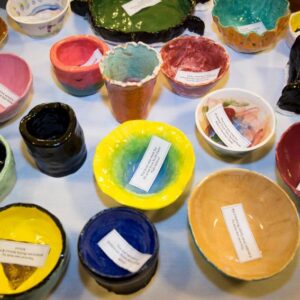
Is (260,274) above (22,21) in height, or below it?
below

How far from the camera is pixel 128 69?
882 millimetres

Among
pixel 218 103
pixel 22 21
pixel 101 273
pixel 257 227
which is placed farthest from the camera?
pixel 22 21

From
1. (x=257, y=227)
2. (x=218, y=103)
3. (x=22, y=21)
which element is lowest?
(x=257, y=227)

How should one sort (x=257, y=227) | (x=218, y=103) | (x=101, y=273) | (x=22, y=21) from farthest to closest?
(x=22, y=21), (x=218, y=103), (x=257, y=227), (x=101, y=273)

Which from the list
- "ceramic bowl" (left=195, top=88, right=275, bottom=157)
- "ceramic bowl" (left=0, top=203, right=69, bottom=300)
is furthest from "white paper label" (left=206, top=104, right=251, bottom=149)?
"ceramic bowl" (left=0, top=203, right=69, bottom=300)

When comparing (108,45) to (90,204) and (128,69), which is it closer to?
(128,69)

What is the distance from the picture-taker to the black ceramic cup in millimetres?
726

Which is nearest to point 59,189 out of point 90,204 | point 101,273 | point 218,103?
point 90,204

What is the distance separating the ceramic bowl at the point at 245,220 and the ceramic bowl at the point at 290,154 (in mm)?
71

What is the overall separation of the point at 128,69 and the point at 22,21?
29cm

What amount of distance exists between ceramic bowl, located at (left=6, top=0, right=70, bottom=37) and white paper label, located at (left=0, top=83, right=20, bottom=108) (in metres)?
0.17

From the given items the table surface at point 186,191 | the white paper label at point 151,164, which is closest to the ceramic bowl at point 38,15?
the table surface at point 186,191

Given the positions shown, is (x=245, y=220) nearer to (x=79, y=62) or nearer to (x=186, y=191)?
(x=186, y=191)

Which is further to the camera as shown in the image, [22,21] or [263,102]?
[22,21]
